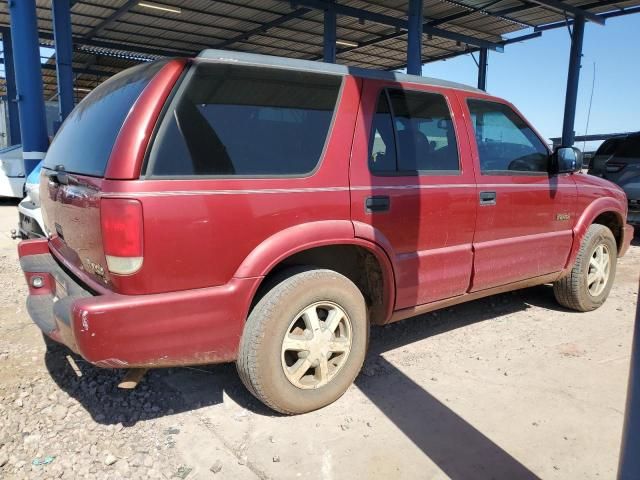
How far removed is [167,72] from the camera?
245 cm

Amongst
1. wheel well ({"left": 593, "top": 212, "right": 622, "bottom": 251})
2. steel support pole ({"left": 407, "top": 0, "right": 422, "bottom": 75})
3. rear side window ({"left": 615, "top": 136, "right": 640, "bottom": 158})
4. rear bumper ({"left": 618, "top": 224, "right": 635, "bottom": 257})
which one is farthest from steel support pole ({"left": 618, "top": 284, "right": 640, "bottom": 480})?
steel support pole ({"left": 407, "top": 0, "right": 422, "bottom": 75})

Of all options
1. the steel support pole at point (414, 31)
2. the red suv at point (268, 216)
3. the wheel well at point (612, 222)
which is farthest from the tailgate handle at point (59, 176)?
the steel support pole at point (414, 31)

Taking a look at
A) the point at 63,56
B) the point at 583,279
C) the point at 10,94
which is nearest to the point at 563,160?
the point at 583,279

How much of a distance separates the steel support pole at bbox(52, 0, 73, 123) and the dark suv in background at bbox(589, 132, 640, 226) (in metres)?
10.6

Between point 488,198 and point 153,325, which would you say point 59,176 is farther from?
point 488,198

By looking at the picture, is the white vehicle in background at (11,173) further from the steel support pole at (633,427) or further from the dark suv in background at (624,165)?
the steel support pole at (633,427)

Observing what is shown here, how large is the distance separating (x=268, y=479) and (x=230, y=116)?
68.9 inches

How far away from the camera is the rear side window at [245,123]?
7.86 ft

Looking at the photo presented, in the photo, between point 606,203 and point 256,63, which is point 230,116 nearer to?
point 256,63

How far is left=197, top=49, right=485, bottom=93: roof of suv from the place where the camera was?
2580 mm

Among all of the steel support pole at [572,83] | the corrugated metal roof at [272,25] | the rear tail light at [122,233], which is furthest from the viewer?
the steel support pole at [572,83]

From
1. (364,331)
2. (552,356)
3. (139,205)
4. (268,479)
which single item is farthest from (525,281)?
(139,205)

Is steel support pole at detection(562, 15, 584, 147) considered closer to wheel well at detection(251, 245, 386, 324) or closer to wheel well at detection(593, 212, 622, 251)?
wheel well at detection(593, 212, 622, 251)

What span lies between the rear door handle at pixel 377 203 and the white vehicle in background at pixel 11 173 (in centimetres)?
1062
